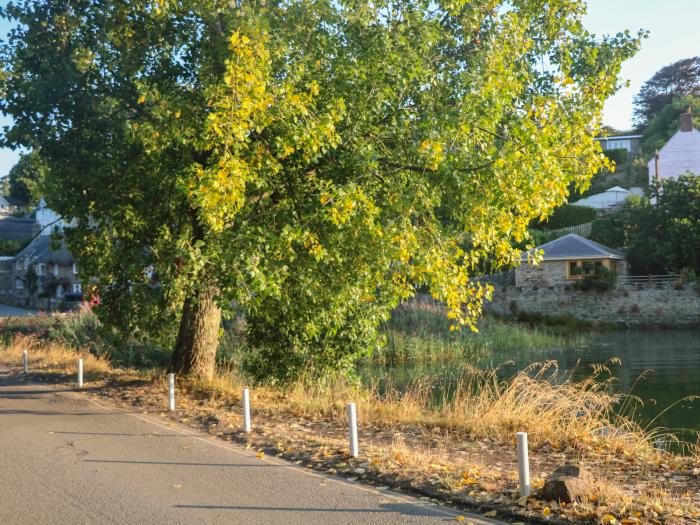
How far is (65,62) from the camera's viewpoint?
14.5 meters

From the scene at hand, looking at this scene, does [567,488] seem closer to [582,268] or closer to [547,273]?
[582,268]

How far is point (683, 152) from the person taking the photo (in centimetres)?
6675

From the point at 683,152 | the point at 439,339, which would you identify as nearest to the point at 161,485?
the point at 439,339

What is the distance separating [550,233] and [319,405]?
4724cm

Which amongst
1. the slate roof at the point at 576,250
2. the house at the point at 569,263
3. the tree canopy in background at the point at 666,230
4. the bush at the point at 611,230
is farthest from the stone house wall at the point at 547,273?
the bush at the point at 611,230

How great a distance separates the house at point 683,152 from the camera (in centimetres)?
6600

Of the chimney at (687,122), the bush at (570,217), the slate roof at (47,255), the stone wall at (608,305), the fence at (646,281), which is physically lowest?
the stone wall at (608,305)

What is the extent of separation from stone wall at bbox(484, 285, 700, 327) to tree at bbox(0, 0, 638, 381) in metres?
36.6

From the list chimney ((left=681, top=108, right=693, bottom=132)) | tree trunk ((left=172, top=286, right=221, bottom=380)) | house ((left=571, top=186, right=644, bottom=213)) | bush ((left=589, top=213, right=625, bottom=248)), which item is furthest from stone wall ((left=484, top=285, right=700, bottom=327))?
tree trunk ((left=172, top=286, right=221, bottom=380))

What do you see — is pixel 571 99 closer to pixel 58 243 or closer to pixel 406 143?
pixel 406 143

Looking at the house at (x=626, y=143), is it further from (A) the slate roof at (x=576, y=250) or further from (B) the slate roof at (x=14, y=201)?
(B) the slate roof at (x=14, y=201)

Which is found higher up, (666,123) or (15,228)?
(666,123)

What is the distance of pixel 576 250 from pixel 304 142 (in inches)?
1674

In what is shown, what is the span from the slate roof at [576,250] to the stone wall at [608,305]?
2.27m
